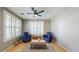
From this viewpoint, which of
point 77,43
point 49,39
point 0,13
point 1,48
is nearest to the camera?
point 77,43

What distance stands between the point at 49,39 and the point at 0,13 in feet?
A: 16.8

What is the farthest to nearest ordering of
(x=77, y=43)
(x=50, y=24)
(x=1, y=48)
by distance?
(x=50, y=24) < (x=1, y=48) < (x=77, y=43)

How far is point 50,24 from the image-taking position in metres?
10.3

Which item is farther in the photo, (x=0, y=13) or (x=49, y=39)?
(x=49, y=39)

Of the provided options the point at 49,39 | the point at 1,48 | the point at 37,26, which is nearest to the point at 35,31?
the point at 37,26

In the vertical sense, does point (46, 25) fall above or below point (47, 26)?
above

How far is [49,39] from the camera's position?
8.23 m
